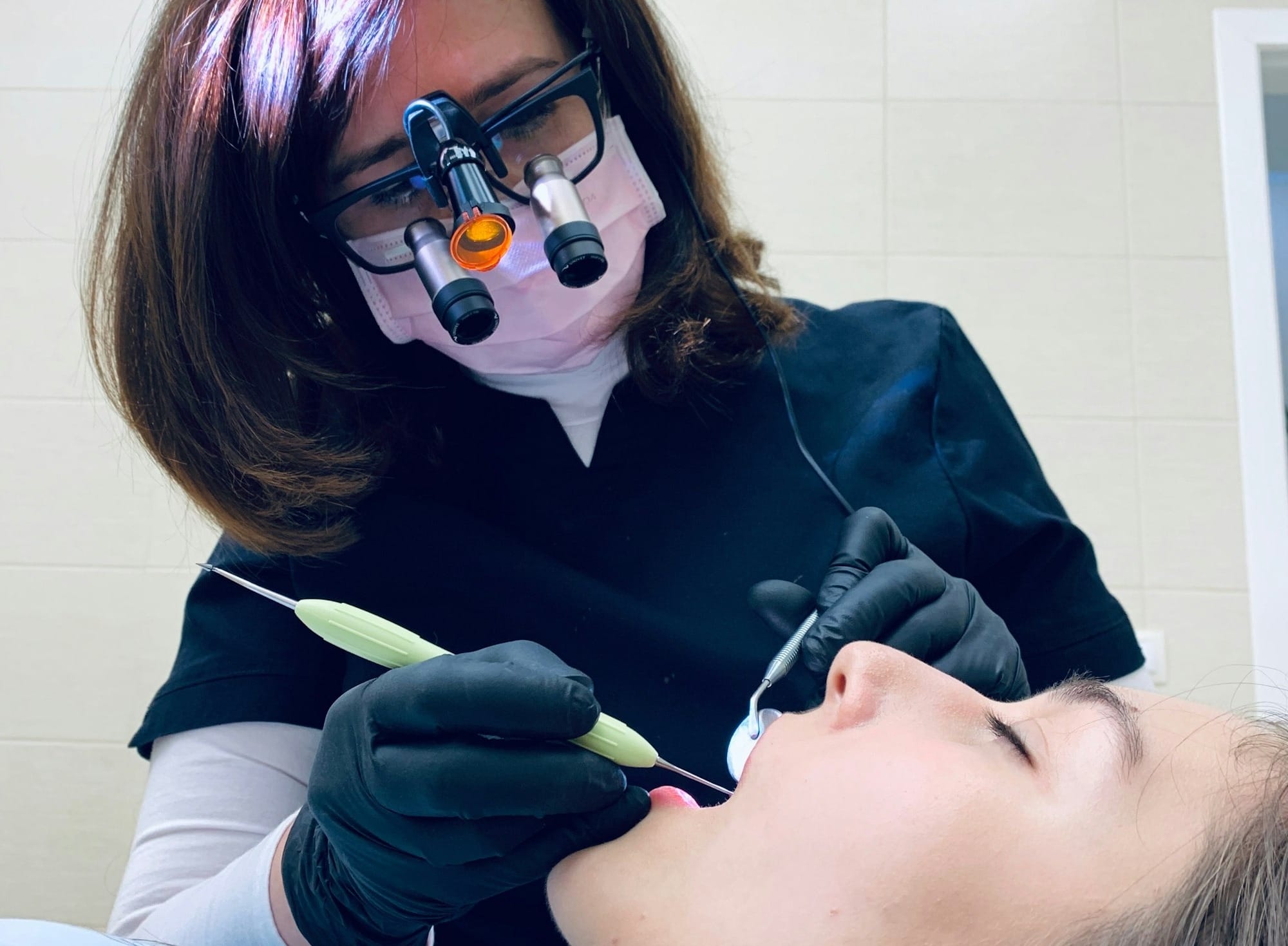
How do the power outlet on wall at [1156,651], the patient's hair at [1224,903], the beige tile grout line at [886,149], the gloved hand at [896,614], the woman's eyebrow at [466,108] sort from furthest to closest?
1. the beige tile grout line at [886,149]
2. the power outlet on wall at [1156,651]
3. the woman's eyebrow at [466,108]
4. the gloved hand at [896,614]
5. the patient's hair at [1224,903]

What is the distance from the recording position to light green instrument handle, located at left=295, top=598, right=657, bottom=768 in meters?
0.77

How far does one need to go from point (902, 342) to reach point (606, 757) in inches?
27.3

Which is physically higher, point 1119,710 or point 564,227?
point 564,227

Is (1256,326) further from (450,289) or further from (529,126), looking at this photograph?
(450,289)

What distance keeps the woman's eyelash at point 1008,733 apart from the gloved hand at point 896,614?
127 millimetres

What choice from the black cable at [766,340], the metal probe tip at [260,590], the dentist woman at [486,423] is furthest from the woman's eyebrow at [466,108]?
the metal probe tip at [260,590]

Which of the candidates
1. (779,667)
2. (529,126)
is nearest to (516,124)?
(529,126)

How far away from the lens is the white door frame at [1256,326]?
2.30 metres

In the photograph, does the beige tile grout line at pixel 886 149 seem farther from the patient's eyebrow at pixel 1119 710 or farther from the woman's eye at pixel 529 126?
the patient's eyebrow at pixel 1119 710

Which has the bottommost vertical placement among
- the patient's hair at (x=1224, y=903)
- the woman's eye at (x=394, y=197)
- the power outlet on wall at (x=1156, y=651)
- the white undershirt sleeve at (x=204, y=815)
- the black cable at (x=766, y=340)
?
the power outlet on wall at (x=1156, y=651)

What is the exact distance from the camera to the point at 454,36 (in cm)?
104

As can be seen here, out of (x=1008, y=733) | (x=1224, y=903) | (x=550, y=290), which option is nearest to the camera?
(x=1224, y=903)

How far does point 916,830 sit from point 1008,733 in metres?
0.14

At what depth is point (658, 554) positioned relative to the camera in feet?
3.76
